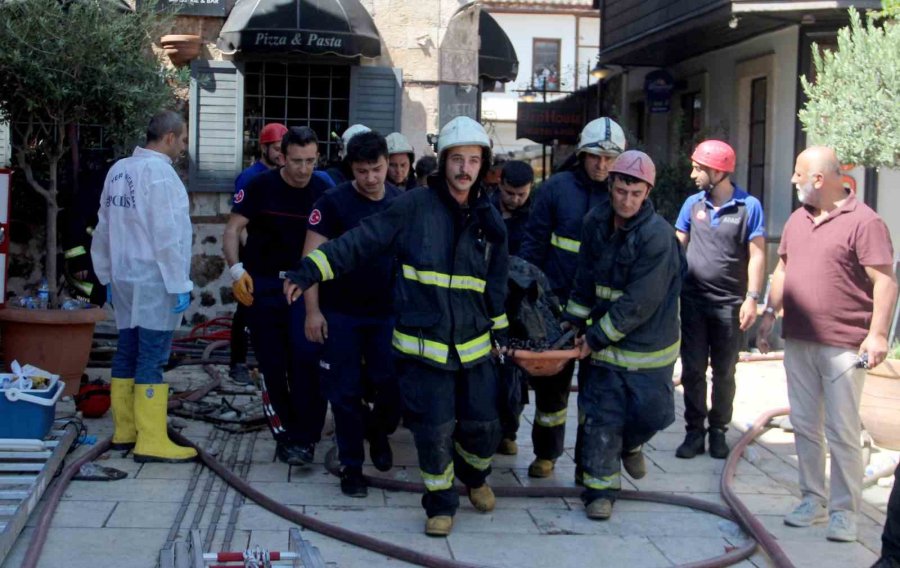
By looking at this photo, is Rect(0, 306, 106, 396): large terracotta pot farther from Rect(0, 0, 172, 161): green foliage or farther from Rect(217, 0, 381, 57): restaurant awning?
Rect(217, 0, 381, 57): restaurant awning

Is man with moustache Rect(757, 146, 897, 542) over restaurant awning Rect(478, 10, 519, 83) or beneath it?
beneath

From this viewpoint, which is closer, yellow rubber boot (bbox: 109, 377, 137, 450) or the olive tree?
yellow rubber boot (bbox: 109, 377, 137, 450)

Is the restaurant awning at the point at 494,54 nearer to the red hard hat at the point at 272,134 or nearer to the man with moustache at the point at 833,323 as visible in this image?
the red hard hat at the point at 272,134

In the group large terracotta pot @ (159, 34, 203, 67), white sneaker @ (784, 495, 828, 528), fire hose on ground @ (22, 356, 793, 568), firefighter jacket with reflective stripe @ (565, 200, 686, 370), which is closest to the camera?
fire hose on ground @ (22, 356, 793, 568)

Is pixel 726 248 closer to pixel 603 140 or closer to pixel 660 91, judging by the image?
pixel 603 140

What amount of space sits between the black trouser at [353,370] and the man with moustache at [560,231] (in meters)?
0.88

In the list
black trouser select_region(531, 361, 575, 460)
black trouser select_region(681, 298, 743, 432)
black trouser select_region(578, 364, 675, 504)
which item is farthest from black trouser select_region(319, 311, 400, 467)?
black trouser select_region(681, 298, 743, 432)

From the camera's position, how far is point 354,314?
611 cm

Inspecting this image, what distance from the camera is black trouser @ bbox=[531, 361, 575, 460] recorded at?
6.48m

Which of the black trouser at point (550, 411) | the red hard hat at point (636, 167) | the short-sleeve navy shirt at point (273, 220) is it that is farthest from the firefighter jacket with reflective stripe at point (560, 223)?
the short-sleeve navy shirt at point (273, 220)

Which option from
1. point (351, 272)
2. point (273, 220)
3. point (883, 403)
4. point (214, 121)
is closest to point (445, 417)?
point (351, 272)

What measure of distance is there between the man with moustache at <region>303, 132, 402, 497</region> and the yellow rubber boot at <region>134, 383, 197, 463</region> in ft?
3.36

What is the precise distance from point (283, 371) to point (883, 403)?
3.65 m

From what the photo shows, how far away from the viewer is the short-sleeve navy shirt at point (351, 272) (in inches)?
240
